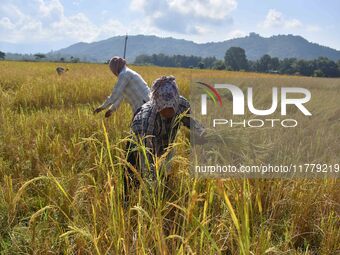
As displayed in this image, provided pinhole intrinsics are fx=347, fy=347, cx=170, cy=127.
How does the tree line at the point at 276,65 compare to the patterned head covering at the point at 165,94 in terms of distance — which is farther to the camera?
the tree line at the point at 276,65

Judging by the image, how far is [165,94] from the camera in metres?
2.16

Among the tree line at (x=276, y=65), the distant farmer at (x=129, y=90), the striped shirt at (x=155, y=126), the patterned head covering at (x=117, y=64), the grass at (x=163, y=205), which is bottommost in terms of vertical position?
the grass at (x=163, y=205)

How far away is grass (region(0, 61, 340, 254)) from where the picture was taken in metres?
1.46

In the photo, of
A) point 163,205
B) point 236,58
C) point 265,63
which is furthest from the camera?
point 236,58

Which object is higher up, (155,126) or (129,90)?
(129,90)

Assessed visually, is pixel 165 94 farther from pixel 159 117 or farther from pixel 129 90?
pixel 129 90

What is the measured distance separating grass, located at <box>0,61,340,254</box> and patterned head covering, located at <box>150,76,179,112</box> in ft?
0.99

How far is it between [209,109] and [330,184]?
2.35 metres

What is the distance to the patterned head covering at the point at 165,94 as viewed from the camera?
7.11ft

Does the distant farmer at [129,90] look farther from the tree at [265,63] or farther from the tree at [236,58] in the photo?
the tree at [236,58]

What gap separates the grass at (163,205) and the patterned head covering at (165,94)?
0.30 meters

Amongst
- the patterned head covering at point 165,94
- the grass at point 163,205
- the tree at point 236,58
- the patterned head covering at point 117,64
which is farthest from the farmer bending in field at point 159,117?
the tree at point 236,58

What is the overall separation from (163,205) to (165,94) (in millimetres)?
679

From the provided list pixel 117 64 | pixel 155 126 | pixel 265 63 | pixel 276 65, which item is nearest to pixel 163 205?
pixel 155 126
